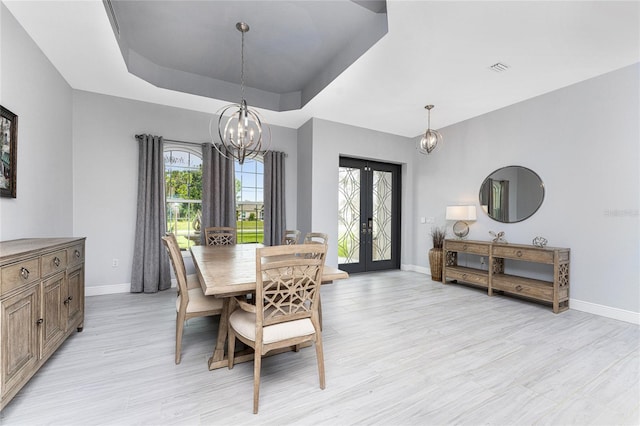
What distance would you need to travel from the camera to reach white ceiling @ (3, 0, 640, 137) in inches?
90.0

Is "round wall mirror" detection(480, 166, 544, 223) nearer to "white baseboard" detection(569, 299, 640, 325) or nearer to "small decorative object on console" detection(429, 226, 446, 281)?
"small decorative object on console" detection(429, 226, 446, 281)

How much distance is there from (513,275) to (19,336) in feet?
17.5

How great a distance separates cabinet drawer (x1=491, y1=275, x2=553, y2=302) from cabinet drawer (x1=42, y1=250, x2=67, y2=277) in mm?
5012

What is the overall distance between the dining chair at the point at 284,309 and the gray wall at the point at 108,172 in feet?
10.5

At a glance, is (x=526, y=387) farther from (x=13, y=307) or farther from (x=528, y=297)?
(x=13, y=307)

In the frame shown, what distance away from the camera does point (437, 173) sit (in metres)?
5.32

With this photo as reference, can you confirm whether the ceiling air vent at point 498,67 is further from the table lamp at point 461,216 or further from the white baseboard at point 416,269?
the white baseboard at point 416,269

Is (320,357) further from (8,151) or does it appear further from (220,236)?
(8,151)

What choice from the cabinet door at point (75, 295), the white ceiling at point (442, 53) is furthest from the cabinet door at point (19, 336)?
the white ceiling at point (442, 53)

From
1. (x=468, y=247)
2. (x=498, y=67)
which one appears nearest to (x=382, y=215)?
(x=468, y=247)

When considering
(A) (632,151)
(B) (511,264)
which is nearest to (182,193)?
(B) (511,264)

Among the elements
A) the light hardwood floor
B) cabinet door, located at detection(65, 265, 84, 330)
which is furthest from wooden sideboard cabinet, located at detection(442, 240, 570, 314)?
cabinet door, located at detection(65, 265, 84, 330)

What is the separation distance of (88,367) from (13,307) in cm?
78

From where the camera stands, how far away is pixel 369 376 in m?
2.01
